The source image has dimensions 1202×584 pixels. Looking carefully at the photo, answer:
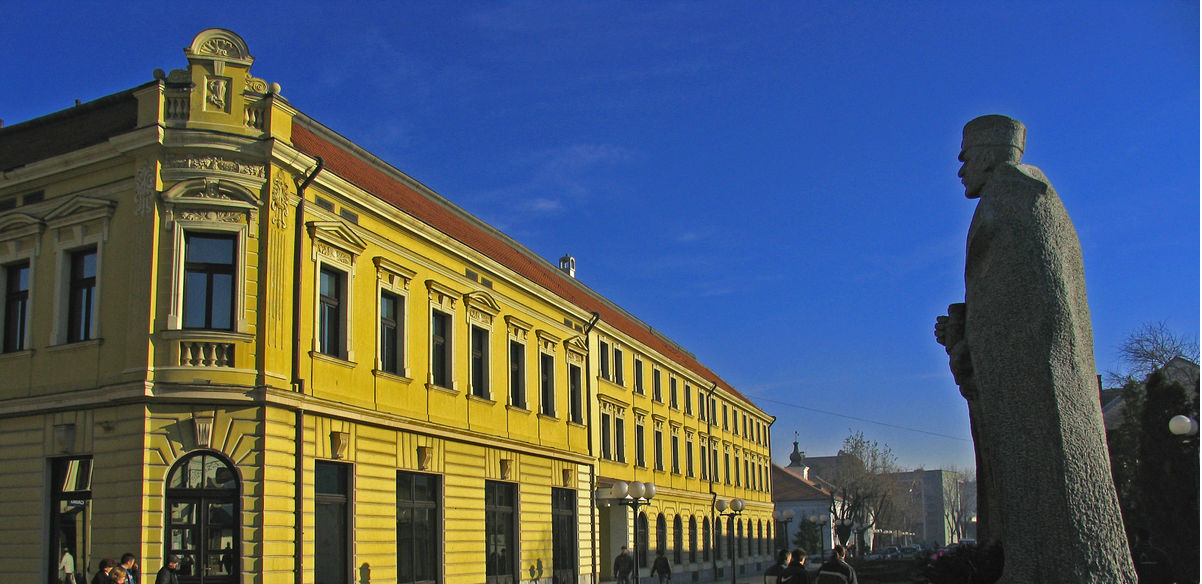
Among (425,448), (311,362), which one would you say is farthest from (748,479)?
(311,362)

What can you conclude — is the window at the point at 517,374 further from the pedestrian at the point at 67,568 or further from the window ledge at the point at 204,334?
the pedestrian at the point at 67,568

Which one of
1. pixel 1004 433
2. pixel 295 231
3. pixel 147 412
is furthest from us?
pixel 295 231

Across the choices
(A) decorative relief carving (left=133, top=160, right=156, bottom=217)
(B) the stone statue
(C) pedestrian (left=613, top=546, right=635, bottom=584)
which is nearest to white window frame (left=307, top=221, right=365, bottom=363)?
(A) decorative relief carving (left=133, top=160, right=156, bottom=217)

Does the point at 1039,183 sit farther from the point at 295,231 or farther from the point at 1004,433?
the point at 295,231

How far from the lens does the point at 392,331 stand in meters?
23.1

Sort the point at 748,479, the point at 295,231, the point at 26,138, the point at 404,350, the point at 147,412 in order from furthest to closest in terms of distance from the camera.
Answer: the point at 748,479
the point at 404,350
the point at 26,138
the point at 295,231
the point at 147,412

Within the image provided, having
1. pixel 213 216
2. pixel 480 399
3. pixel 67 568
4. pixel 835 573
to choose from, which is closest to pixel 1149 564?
pixel 835 573

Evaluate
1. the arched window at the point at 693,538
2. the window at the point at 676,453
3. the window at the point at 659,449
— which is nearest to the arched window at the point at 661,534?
the window at the point at 659,449

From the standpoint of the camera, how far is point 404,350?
75.5 ft

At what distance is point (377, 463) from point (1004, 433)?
16.7 m

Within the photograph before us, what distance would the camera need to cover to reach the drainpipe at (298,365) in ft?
60.3

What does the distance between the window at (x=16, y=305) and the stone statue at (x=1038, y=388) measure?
18.8 metres

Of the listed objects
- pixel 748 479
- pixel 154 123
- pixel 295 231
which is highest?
pixel 154 123

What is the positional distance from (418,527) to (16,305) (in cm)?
936
